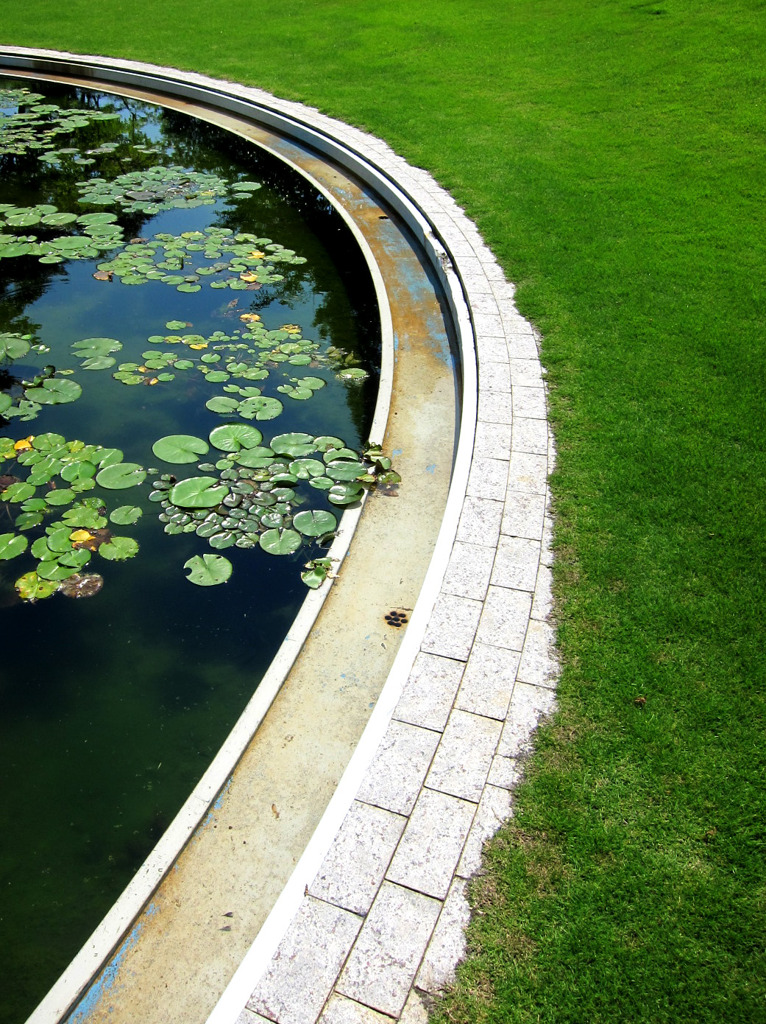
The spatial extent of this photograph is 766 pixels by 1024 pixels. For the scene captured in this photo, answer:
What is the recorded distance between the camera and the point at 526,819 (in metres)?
3.19

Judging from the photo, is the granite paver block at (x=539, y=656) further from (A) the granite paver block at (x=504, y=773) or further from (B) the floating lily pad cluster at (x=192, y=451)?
(B) the floating lily pad cluster at (x=192, y=451)

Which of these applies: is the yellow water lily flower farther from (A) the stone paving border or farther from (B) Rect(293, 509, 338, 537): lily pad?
(A) the stone paving border

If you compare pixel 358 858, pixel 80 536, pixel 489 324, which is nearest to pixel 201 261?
pixel 489 324

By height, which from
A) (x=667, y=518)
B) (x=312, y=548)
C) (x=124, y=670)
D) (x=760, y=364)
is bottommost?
(x=124, y=670)

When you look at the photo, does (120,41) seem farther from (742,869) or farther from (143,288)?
(742,869)

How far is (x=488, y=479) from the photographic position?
5.05 m

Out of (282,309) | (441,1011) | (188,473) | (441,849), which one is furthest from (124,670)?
(282,309)

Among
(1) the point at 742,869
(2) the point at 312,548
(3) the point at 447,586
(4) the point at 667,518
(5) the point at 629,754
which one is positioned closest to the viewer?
(1) the point at 742,869

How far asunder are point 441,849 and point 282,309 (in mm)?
6351

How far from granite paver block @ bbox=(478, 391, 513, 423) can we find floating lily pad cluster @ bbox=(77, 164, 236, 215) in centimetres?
666

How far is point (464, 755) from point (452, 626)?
79 centimetres

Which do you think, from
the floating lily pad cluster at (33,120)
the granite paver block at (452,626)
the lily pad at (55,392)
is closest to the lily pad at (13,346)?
the lily pad at (55,392)

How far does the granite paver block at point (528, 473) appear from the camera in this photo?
5.00 metres

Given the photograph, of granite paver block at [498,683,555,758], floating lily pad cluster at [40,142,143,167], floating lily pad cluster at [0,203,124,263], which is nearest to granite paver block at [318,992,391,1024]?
granite paver block at [498,683,555,758]
